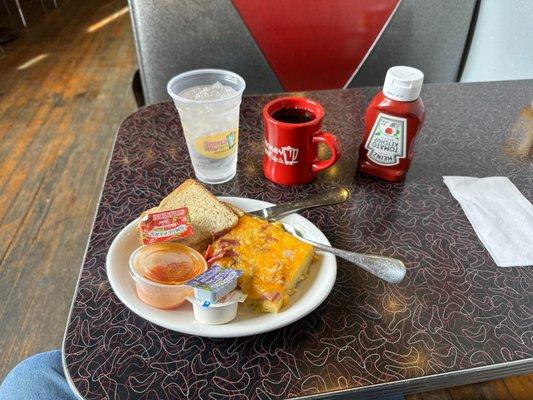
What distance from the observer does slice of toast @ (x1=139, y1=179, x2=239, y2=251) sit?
0.61 m

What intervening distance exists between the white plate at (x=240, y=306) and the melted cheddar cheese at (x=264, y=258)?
0.04ft

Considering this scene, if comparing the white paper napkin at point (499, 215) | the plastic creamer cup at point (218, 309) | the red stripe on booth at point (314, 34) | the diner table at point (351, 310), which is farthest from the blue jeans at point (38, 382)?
the red stripe on booth at point (314, 34)

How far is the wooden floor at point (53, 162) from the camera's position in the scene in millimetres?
1325

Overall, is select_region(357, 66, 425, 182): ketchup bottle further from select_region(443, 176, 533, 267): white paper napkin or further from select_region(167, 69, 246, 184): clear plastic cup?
select_region(167, 69, 246, 184): clear plastic cup

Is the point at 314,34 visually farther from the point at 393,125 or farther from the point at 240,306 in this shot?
the point at 240,306

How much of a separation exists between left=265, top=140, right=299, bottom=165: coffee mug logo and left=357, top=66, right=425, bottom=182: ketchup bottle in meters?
0.13

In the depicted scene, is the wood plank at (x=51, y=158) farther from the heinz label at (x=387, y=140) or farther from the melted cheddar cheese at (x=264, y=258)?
the heinz label at (x=387, y=140)

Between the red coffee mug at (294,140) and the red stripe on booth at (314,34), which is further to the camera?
the red stripe on booth at (314,34)

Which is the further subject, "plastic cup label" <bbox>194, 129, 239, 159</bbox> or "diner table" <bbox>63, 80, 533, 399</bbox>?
"plastic cup label" <bbox>194, 129, 239, 159</bbox>

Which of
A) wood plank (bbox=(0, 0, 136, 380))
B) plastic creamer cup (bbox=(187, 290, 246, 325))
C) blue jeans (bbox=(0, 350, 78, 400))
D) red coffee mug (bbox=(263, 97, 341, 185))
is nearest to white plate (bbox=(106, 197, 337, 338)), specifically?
plastic creamer cup (bbox=(187, 290, 246, 325))

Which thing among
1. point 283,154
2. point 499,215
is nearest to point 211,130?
point 283,154

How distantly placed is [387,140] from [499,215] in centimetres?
21

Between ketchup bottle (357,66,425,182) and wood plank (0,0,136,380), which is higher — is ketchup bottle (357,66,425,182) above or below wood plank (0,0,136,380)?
above

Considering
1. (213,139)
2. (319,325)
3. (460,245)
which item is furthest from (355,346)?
(213,139)
